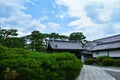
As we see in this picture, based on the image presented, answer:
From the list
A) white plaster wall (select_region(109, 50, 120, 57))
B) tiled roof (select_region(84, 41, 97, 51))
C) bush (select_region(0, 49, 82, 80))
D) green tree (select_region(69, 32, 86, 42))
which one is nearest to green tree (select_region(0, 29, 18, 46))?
white plaster wall (select_region(109, 50, 120, 57))

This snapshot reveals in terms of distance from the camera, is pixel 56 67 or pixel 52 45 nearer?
pixel 56 67

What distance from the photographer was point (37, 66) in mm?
6727

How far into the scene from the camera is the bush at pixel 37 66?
645 cm

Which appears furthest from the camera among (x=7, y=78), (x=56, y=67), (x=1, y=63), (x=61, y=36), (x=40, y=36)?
(x=61, y=36)

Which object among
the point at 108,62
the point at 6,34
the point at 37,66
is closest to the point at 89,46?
the point at 108,62

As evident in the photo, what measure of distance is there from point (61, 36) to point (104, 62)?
81.5 ft

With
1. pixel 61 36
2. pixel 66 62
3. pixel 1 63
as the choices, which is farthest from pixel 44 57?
pixel 61 36

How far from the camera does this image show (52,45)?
1237 inches

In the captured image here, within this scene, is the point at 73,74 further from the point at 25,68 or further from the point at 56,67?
the point at 25,68

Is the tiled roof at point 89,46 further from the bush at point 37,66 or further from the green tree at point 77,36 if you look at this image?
the bush at point 37,66

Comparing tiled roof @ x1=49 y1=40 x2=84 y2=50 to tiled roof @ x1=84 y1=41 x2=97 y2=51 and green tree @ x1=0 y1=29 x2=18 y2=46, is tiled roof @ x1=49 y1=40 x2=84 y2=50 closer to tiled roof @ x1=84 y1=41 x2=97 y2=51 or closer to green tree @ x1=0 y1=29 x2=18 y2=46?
green tree @ x1=0 y1=29 x2=18 y2=46

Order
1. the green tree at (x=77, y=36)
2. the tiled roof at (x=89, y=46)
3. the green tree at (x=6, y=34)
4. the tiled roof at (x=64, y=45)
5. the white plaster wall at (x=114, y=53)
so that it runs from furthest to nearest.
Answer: the green tree at (x=77, y=36)
the tiled roof at (x=89, y=46)
the tiled roof at (x=64, y=45)
the white plaster wall at (x=114, y=53)
the green tree at (x=6, y=34)

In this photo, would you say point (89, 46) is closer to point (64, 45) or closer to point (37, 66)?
point (64, 45)

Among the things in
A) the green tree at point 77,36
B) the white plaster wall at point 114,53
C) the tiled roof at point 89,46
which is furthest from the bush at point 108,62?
the green tree at point 77,36
